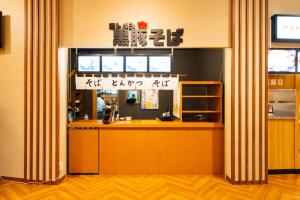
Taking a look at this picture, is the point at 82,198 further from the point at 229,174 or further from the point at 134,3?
the point at 134,3

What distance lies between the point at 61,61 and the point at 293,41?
4.07m

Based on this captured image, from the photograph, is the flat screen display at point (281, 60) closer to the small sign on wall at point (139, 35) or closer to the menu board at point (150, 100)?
the small sign on wall at point (139, 35)

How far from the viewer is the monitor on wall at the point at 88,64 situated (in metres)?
4.79

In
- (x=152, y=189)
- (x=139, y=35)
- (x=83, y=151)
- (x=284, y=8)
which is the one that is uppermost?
(x=284, y=8)

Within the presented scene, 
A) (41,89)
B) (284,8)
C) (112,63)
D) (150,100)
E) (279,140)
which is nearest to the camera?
(41,89)

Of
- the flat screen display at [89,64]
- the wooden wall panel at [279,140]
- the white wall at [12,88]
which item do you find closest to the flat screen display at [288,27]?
the wooden wall panel at [279,140]

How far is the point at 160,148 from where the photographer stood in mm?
4523

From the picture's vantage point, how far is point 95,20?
4078 mm

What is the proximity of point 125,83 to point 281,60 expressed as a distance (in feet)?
9.45

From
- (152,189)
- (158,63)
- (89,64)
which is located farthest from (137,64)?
(152,189)

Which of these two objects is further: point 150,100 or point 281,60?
point 150,100

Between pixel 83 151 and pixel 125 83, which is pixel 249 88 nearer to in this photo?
pixel 125 83

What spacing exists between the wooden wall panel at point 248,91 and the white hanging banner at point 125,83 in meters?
1.23

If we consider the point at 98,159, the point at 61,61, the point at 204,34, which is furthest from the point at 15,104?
the point at 204,34
